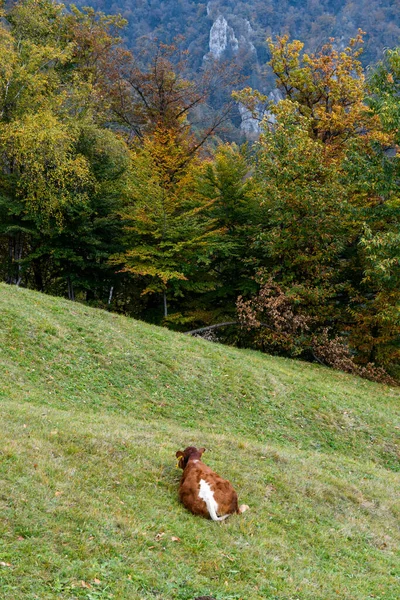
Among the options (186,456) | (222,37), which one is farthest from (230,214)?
(222,37)

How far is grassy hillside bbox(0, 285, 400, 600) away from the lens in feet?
15.9

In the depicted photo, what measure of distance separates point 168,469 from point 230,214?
16.1 metres

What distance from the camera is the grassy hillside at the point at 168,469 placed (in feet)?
15.9

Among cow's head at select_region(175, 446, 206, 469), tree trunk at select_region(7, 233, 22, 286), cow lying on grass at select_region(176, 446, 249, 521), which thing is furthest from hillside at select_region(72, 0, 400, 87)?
cow lying on grass at select_region(176, 446, 249, 521)

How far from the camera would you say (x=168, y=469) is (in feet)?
23.4

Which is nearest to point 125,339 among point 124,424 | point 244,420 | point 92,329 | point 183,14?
point 92,329

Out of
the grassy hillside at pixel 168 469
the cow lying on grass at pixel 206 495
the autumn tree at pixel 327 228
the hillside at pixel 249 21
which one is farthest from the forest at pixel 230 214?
the hillside at pixel 249 21

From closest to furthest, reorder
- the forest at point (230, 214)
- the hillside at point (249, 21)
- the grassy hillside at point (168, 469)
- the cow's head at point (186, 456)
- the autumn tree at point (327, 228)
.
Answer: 1. the grassy hillside at point (168, 469)
2. the cow's head at point (186, 456)
3. the forest at point (230, 214)
4. the autumn tree at point (327, 228)
5. the hillside at point (249, 21)

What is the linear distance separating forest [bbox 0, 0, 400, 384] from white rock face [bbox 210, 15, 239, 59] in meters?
102

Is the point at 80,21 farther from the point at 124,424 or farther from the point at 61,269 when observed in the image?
the point at 124,424

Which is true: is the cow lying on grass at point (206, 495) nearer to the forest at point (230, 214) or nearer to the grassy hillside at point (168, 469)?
the grassy hillside at point (168, 469)

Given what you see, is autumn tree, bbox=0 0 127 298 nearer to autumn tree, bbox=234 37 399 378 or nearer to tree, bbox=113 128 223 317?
tree, bbox=113 128 223 317

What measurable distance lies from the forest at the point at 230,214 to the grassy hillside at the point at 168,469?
516cm

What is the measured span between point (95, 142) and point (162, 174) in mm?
3146
